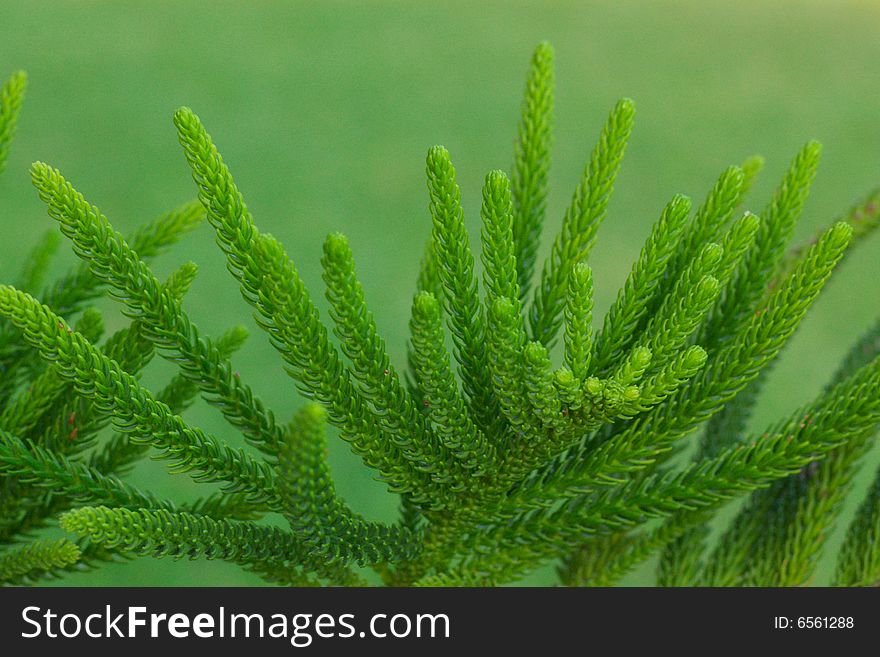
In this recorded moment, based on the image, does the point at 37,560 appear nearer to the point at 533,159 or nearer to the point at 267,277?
the point at 267,277

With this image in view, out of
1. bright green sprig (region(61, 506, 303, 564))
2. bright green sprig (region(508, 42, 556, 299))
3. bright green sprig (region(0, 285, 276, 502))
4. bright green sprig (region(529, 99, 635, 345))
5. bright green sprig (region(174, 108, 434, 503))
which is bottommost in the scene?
bright green sprig (region(61, 506, 303, 564))

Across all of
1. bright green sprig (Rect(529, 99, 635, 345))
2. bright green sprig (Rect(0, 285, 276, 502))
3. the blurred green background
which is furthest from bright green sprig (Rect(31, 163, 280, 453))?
the blurred green background

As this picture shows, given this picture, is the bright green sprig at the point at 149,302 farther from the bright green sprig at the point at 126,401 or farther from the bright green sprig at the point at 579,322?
the bright green sprig at the point at 579,322

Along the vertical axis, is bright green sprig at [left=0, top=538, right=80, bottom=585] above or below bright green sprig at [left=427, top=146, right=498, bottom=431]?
below

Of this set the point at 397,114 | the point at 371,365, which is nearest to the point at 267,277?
the point at 371,365

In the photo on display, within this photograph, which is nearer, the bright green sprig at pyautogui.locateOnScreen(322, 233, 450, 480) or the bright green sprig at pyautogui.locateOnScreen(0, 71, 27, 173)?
the bright green sprig at pyautogui.locateOnScreen(322, 233, 450, 480)

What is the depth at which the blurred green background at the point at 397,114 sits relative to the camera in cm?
164

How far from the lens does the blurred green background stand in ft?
5.37

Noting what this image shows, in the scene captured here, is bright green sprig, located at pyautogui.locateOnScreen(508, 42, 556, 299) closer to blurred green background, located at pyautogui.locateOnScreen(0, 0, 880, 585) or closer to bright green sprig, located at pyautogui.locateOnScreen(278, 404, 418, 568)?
bright green sprig, located at pyautogui.locateOnScreen(278, 404, 418, 568)

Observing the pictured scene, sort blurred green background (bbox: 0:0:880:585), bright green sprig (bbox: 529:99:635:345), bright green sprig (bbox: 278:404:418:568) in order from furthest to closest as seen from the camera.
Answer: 1. blurred green background (bbox: 0:0:880:585)
2. bright green sprig (bbox: 529:99:635:345)
3. bright green sprig (bbox: 278:404:418:568)

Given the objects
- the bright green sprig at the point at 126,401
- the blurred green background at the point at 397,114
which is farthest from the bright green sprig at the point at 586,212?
the blurred green background at the point at 397,114

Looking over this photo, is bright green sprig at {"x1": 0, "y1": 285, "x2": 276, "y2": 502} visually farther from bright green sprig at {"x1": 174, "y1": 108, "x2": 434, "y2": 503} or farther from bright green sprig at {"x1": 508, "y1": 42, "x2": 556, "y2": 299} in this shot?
bright green sprig at {"x1": 508, "y1": 42, "x2": 556, "y2": 299}

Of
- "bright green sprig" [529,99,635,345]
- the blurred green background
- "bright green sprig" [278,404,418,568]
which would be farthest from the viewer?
the blurred green background
